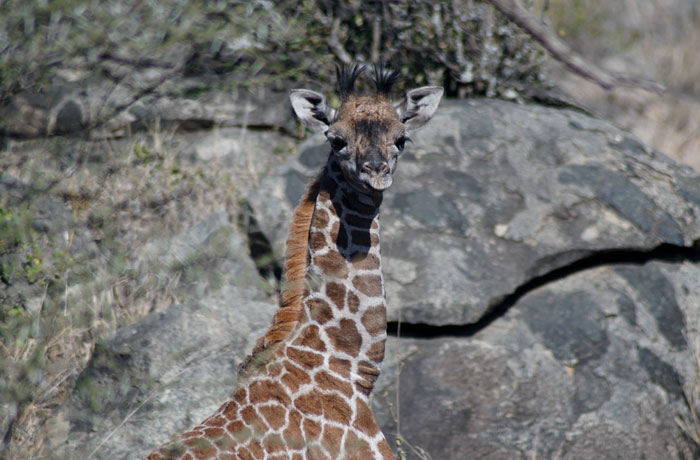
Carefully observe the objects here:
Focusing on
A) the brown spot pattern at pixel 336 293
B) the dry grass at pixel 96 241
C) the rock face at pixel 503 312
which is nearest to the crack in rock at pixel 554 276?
the rock face at pixel 503 312

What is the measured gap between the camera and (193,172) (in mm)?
9180

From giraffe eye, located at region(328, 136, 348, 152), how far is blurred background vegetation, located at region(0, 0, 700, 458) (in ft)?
2.36

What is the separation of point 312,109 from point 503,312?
3367 millimetres

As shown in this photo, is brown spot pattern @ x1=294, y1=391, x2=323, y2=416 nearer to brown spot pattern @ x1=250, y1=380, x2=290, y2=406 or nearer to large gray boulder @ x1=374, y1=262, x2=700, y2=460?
brown spot pattern @ x1=250, y1=380, x2=290, y2=406

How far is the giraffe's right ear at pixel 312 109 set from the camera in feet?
16.2

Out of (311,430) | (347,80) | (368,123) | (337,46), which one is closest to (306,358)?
(311,430)

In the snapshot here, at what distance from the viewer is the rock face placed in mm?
6156

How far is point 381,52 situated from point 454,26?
1.06 m

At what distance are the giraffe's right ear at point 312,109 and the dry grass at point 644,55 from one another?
900 centimetres

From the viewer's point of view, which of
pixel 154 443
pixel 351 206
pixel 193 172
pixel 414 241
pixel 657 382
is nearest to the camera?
pixel 351 206

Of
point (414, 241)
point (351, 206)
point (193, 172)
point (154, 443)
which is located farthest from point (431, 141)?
point (154, 443)

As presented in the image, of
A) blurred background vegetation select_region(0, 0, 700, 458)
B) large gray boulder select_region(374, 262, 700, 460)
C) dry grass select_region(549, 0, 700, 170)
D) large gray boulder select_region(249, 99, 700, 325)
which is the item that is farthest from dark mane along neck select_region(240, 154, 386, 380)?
dry grass select_region(549, 0, 700, 170)

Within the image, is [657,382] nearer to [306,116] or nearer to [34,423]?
[306,116]

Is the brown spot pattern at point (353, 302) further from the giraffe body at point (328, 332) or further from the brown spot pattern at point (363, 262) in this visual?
the brown spot pattern at point (363, 262)
